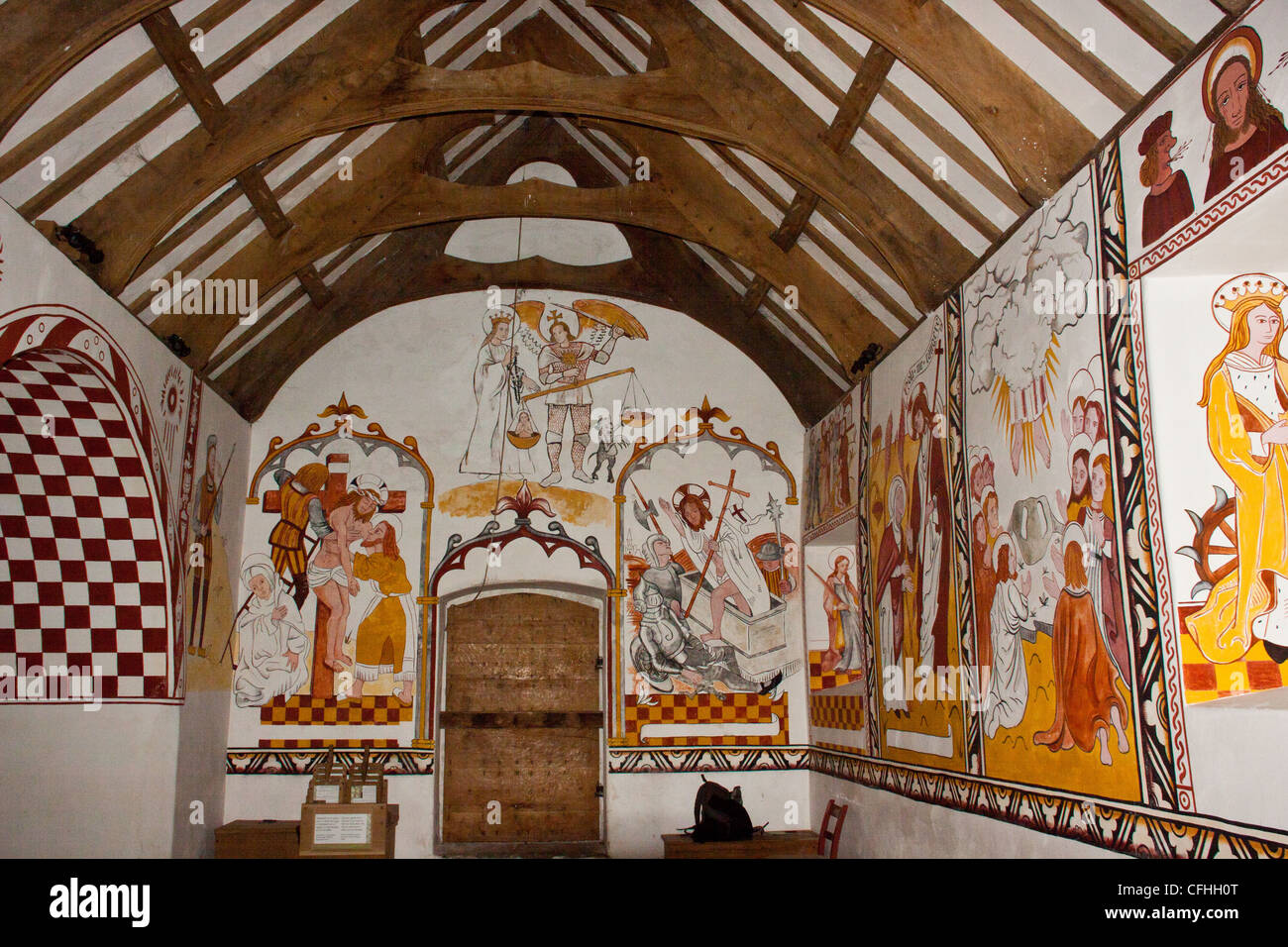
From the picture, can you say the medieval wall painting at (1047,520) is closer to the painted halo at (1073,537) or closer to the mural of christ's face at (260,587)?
the painted halo at (1073,537)

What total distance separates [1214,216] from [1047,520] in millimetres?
1577

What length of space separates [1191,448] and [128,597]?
21.3ft

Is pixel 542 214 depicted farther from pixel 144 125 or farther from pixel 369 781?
pixel 369 781

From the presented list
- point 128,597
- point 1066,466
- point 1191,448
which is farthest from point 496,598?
point 1191,448

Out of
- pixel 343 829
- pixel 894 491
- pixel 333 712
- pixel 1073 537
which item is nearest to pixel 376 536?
pixel 333 712

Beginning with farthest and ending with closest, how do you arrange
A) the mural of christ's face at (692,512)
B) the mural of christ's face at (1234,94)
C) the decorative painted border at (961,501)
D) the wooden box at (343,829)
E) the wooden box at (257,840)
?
the mural of christ's face at (692,512) → the wooden box at (257,840) → the wooden box at (343,829) → the decorative painted border at (961,501) → the mural of christ's face at (1234,94)

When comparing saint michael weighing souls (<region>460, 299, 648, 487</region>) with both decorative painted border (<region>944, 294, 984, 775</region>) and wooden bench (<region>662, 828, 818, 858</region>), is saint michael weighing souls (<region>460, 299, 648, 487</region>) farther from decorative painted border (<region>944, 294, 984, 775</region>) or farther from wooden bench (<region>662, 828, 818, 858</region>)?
decorative painted border (<region>944, 294, 984, 775</region>)

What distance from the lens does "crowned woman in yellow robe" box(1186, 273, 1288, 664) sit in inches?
143

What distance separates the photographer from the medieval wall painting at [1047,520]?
428cm

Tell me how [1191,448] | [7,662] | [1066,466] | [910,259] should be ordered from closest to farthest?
[1191,448] < [1066,466] < [910,259] < [7,662]

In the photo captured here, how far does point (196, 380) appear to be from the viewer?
7.54 m

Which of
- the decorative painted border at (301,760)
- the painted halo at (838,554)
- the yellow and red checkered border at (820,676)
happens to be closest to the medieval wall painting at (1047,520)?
the yellow and red checkered border at (820,676)

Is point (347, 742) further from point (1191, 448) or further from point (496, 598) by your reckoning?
point (1191, 448)

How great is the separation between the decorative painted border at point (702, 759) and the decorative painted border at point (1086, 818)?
161cm
